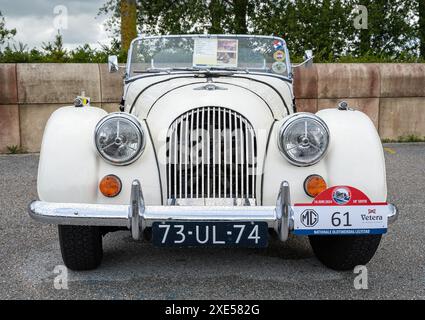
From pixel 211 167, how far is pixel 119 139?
0.55 m

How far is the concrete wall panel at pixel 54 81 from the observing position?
9.29 metres

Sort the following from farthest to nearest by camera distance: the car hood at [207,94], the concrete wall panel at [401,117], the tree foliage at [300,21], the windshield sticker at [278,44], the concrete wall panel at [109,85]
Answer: the tree foliage at [300,21] < the concrete wall panel at [401,117] < the concrete wall panel at [109,85] < the windshield sticker at [278,44] < the car hood at [207,94]

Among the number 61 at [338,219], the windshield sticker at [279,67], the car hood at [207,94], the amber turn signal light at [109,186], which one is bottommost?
the number 61 at [338,219]

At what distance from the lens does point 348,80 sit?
1018 centimetres

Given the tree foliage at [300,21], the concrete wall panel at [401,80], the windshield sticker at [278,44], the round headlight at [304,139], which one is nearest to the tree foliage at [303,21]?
the tree foliage at [300,21]

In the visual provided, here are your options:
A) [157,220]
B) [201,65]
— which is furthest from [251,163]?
[201,65]

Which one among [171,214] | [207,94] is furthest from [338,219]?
[207,94]

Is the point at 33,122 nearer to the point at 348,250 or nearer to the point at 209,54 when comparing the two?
the point at 209,54

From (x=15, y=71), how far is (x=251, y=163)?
6.61 m

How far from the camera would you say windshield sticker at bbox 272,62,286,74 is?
5.03m

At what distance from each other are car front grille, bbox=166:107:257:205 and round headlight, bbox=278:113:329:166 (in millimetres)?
205

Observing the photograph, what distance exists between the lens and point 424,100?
10500mm

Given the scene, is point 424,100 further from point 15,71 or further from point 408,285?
point 408,285

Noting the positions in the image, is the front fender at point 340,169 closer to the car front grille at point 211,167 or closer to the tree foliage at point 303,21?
the car front grille at point 211,167
